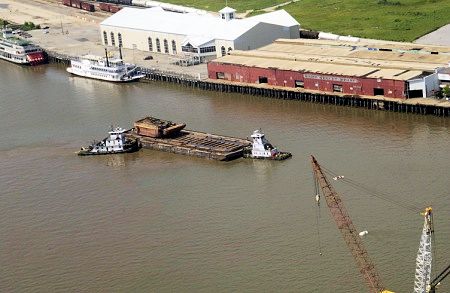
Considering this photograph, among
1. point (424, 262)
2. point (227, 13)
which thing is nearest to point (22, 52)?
point (227, 13)

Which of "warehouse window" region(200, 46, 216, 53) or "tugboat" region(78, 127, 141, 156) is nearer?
"tugboat" region(78, 127, 141, 156)

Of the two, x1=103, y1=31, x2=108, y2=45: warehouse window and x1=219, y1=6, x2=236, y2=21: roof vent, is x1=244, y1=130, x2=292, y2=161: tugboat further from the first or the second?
x1=103, y1=31, x2=108, y2=45: warehouse window

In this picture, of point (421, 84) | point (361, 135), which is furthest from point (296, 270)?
point (421, 84)

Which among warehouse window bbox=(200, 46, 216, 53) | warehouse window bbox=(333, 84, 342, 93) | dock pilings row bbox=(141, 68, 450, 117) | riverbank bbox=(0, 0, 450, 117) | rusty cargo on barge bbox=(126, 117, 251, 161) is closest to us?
rusty cargo on barge bbox=(126, 117, 251, 161)

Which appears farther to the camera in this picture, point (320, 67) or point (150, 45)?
point (150, 45)

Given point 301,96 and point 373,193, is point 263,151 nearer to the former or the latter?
point 373,193

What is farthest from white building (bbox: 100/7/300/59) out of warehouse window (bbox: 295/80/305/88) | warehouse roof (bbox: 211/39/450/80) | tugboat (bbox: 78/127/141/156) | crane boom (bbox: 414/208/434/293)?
crane boom (bbox: 414/208/434/293)
